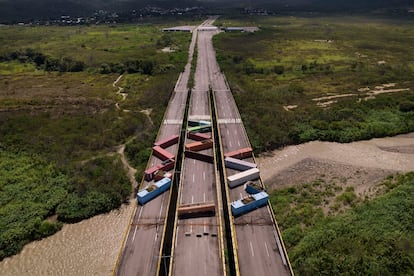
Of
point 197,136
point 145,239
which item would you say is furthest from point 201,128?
point 145,239

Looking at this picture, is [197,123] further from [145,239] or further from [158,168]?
[145,239]

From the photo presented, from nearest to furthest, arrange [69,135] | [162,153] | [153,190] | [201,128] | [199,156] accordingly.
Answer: [153,190]
[199,156]
[162,153]
[201,128]
[69,135]

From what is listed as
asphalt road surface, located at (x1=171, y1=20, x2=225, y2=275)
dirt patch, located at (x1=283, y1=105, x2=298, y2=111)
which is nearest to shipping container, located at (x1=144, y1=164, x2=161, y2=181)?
asphalt road surface, located at (x1=171, y1=20, x2=225, y2=275)

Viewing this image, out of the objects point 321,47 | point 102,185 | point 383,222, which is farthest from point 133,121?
point 321,47

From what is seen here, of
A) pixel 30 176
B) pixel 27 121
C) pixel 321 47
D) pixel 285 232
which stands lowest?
pixel 285 232

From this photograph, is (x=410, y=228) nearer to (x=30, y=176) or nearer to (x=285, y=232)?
(x=285, y=232)

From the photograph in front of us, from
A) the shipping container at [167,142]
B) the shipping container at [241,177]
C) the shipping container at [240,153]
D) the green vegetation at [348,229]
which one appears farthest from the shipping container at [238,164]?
the shipping container at [167,142]

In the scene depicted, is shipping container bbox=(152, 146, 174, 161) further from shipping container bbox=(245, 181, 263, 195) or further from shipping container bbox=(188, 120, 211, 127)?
shipping container bbox=(245, 181, 263, 195)
